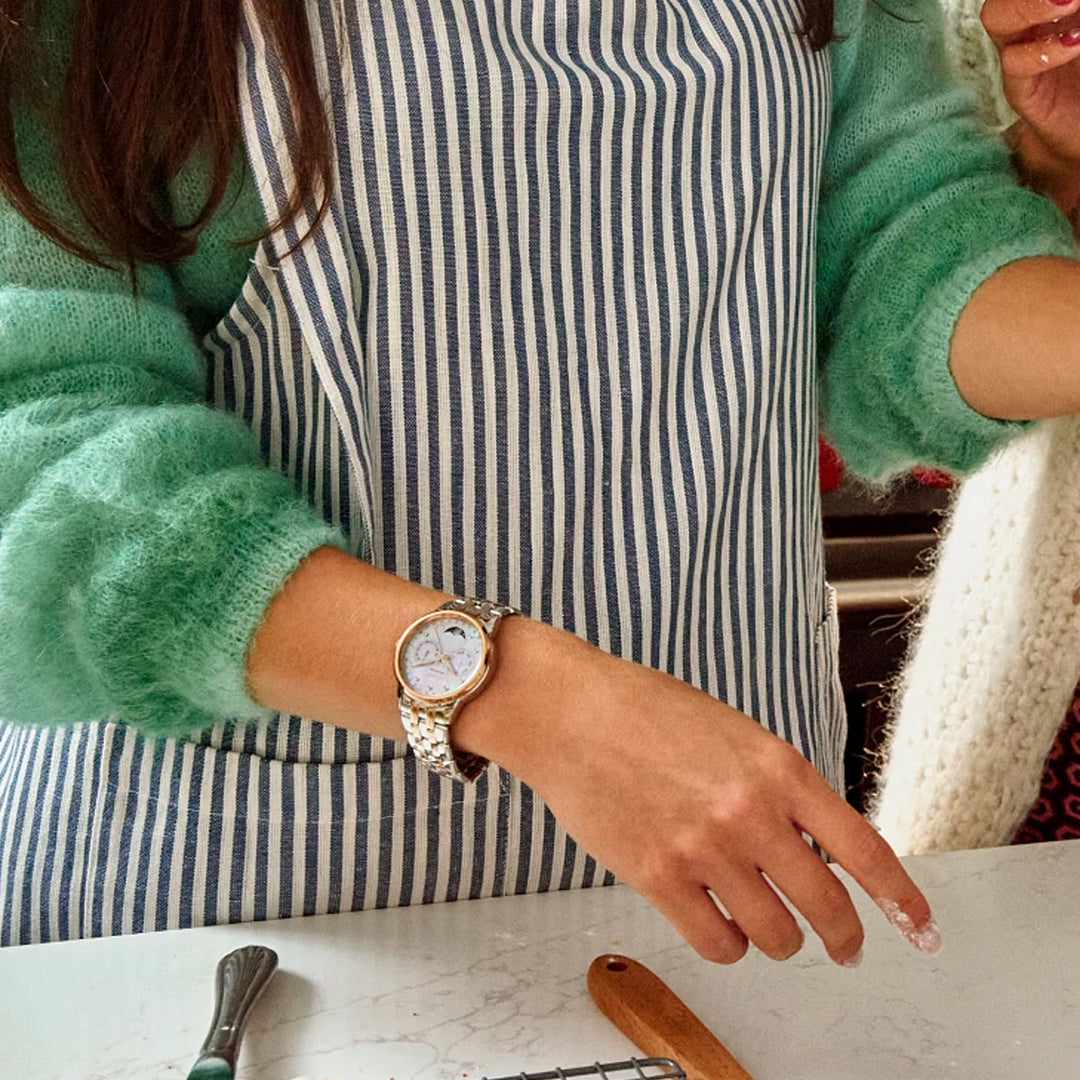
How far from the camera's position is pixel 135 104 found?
2.30 ft

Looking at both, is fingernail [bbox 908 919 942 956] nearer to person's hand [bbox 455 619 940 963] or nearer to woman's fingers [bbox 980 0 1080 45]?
person's hand [bbox 455 619 940 963]

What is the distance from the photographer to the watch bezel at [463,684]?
0.60 metres

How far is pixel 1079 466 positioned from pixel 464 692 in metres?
0.50

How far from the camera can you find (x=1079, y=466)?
3.05ft

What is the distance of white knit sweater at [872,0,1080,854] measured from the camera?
938 mm

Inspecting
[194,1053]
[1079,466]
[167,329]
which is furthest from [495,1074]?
[1079,466]

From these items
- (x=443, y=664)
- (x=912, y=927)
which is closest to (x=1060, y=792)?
(x=912, y=927)

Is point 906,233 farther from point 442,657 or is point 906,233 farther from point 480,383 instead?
point 442,657

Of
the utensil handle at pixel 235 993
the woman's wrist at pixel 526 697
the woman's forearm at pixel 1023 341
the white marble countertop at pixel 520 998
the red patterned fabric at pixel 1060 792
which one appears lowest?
the red patterned fabric at pixel 1060 792

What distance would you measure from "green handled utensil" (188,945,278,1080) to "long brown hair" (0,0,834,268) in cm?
34

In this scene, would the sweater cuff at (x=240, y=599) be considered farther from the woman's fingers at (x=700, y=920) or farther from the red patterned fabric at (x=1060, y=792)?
the red patterned fabric at (x=1060, y=792)

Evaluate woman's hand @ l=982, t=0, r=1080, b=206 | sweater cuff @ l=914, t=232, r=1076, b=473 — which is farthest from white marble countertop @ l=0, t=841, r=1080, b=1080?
woman's hand @ l=982, t=0, r=1080, b=206

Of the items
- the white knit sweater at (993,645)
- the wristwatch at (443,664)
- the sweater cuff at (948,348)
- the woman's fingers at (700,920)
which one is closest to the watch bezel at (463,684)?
the wristwatch at (443,664)

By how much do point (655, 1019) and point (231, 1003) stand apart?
19 centimetres
